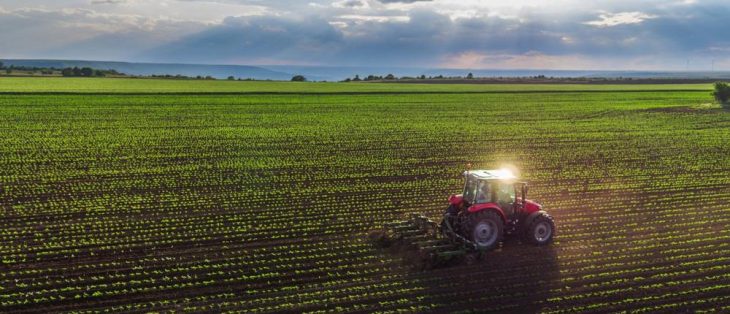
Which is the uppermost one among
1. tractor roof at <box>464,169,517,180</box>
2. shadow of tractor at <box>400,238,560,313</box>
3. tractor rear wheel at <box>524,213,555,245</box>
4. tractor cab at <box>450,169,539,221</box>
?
tractor roof at <box>464,169,517,180</box>

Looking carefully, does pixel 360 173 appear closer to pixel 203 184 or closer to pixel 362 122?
pixel 203 184

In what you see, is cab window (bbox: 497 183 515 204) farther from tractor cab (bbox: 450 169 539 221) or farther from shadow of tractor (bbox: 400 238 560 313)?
shadow of tractor (bbox: 400 238 560 313)

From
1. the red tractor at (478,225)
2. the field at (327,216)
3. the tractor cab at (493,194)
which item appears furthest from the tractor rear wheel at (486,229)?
the field at (327,216)

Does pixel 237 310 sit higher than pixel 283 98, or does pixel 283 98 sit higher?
pixel 283 98

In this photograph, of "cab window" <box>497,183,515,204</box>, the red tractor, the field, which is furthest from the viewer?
"cab window" <box>497,183,515,204</box>

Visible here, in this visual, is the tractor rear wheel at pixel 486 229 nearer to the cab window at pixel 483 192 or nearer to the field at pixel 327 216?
the cab window at pixel 483 192

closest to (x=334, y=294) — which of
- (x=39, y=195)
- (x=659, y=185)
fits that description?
(x=39, y=195)

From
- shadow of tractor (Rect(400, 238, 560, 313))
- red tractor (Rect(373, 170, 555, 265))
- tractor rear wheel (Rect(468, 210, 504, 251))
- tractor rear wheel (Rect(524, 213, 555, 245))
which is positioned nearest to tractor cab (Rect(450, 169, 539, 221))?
red tractor (Rect(373, 170, 555, 265))
